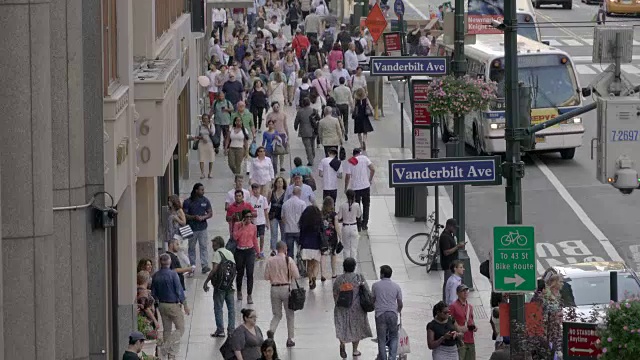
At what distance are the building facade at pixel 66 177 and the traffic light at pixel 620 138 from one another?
504cm

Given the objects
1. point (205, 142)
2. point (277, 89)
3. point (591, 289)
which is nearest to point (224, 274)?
point (591, 289)

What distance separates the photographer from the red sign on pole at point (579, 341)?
51.4 ft

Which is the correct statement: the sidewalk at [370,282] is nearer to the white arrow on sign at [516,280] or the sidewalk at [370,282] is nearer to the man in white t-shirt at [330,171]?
the man in white t-shirt at [330,171]

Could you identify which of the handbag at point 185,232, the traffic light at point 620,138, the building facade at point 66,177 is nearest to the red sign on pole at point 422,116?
the handbag at point 185,232

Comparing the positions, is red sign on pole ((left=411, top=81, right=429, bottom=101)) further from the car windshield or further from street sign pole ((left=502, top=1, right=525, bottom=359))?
street sign pole ((left=502, top=1, right=525, bottom=359))

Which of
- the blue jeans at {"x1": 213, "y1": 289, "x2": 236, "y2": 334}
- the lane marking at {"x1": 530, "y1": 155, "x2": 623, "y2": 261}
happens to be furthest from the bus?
the blue jeans at {"x1": 213, "y1": 289, "x2": 236, "y2": 334}

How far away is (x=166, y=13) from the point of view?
29.0m

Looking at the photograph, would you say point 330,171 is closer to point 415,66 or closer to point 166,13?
point 415,66

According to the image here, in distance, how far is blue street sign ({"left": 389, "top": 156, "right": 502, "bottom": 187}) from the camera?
1738cm

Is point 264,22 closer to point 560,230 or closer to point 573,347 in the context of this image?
point 560,230

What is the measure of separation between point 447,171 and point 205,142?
15.2 m

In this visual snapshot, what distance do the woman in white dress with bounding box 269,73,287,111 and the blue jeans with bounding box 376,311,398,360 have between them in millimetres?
17060

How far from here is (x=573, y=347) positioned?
1577cm

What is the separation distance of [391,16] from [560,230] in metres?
37.9
